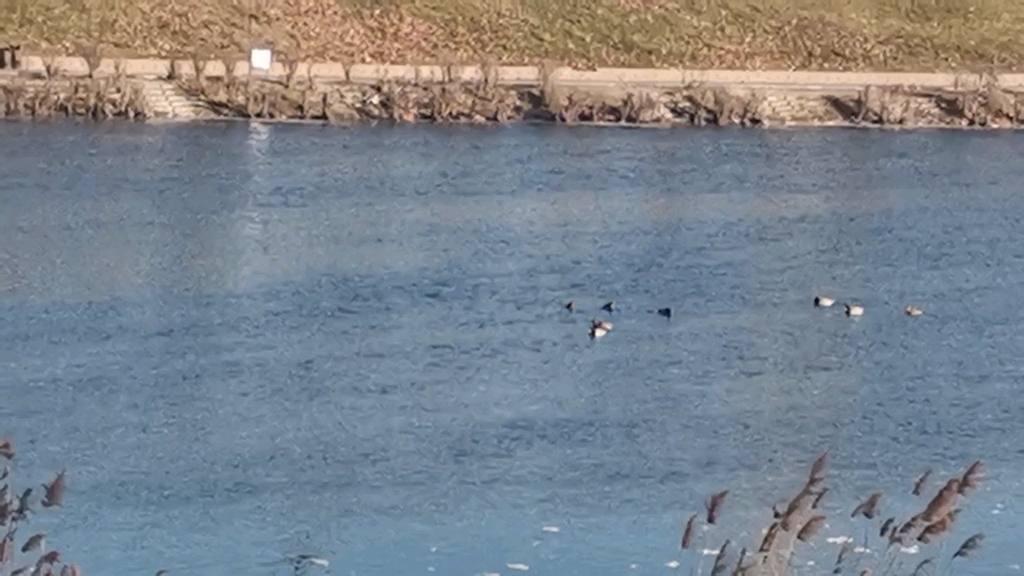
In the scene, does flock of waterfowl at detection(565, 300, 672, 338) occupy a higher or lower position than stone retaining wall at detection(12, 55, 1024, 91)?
lower

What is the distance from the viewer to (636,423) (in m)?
29.5

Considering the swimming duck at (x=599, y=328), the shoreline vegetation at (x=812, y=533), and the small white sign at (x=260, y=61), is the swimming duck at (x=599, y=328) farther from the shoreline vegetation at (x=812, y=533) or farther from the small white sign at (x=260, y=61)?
the small white sign at (x=260, y=61)

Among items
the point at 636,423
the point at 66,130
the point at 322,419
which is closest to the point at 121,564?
the point at 322,419

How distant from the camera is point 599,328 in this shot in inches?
1372

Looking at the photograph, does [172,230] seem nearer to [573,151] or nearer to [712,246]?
[712,246]

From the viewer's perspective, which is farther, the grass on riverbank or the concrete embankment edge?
the grass on riverbank

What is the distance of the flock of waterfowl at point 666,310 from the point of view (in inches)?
1372

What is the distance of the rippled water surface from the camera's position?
24969 millimetres

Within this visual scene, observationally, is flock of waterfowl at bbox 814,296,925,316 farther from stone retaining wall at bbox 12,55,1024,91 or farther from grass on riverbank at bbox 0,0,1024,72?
grass on riverbank at bbox 0,0,1024,72

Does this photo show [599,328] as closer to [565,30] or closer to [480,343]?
[480,343]

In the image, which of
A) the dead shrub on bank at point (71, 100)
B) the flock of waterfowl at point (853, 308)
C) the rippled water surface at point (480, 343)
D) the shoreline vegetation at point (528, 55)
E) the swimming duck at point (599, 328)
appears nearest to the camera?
the rippled water surface at point (480, 343)

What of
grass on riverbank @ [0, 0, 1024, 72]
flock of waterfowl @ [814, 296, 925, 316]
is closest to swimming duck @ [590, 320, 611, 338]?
flock of waterfowl @ [814, 296, 925, 316]

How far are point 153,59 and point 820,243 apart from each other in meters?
19.8

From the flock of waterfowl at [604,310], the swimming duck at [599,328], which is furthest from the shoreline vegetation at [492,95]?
the swimming duck at [599,328]
